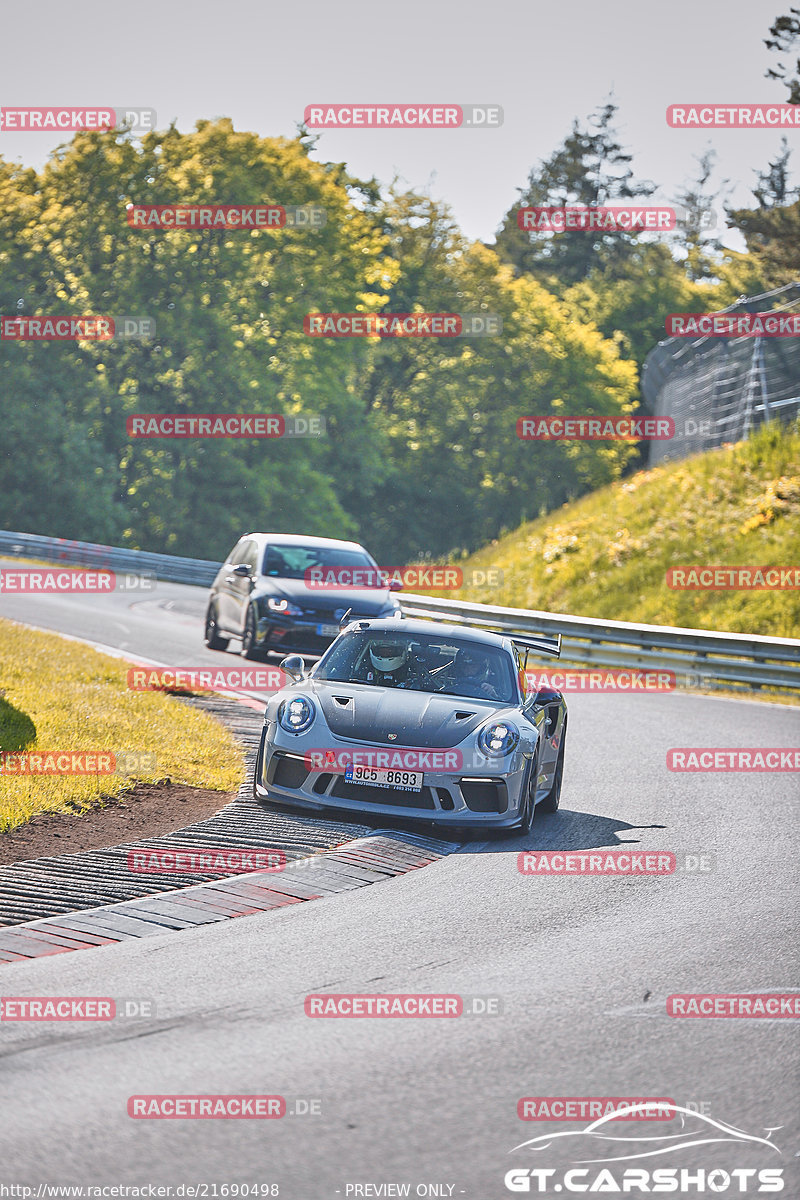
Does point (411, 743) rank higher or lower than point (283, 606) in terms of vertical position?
lower

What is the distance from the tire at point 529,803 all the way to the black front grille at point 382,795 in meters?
0.66

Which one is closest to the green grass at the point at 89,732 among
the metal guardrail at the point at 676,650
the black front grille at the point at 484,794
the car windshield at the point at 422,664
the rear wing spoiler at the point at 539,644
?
the car windshield at the point at 422,664

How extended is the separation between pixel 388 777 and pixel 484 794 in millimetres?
642

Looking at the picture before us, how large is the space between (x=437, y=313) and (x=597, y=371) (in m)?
8.38

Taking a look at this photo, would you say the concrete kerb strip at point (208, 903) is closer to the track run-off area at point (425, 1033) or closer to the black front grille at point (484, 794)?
the track run-off area at point (425, 1033)

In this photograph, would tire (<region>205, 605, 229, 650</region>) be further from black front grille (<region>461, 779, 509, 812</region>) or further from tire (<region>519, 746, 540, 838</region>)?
black front grille (<region>461, 779, 509, 812</region>)

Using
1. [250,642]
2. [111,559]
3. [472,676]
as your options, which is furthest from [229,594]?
[111,559]

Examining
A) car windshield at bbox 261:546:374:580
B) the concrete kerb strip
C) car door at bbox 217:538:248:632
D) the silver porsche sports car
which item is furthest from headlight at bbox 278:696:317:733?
car door at bbox 217:538:248:632

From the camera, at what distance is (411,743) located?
32.2 ft

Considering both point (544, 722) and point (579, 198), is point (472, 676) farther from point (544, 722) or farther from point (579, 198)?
point (579, 198)

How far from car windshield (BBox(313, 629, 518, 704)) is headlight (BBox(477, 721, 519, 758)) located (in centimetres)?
68

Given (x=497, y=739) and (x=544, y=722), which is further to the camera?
(x=544, y=722)

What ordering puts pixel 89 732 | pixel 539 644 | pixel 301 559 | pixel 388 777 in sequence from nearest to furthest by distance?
pixel 388 777 → pixel 539 644 → pixel 89 732 → pixel 301 559

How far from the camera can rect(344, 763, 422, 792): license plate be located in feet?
31.7
